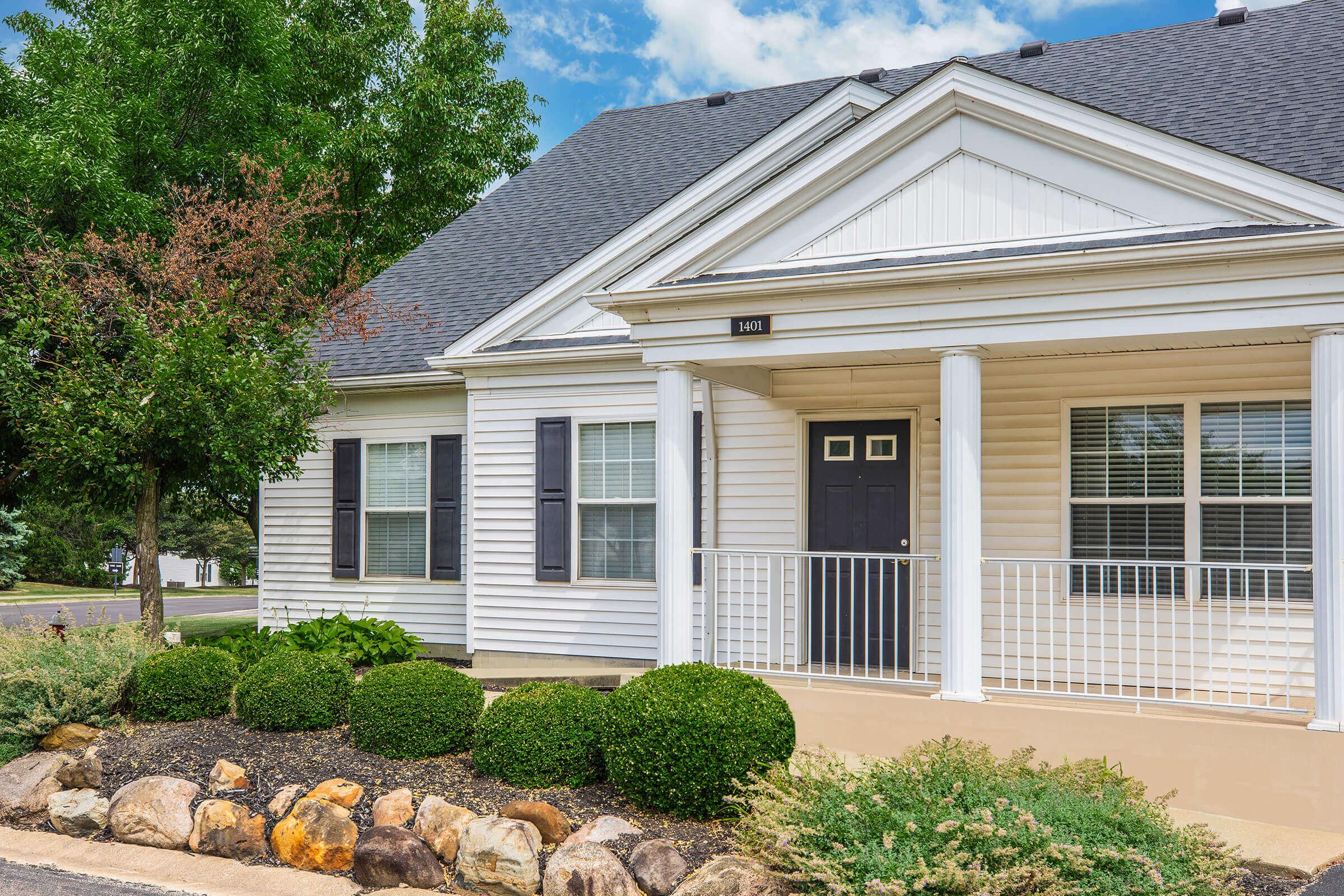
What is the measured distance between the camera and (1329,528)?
6.05 m

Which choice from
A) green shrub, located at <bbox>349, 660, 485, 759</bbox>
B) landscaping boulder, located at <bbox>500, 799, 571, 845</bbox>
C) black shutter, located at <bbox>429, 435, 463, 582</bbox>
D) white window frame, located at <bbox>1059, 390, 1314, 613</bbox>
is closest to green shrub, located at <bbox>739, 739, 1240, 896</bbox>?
landscaping boulder, located at <bbox>500, 799, 571, 845</bbox>

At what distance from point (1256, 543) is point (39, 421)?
10.3 metres

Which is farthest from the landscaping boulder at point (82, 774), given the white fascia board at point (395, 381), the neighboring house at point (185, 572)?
the neighboring house at point (185, 572)

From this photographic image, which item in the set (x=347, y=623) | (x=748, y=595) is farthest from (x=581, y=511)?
(x=347, y=623)

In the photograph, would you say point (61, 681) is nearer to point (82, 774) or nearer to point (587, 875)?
point (82, 774)

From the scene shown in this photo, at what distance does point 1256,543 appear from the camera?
762 cm

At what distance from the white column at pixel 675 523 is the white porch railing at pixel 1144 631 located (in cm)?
225

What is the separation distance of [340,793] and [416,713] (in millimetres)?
861

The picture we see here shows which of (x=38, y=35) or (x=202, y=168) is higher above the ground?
(x=38, y=35)

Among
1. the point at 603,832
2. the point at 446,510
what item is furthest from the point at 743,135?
the point at 603,832

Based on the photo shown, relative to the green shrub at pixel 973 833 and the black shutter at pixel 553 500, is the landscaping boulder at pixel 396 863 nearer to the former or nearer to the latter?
the green shrub at pixel 973 833

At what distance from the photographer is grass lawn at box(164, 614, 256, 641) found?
14.9 m

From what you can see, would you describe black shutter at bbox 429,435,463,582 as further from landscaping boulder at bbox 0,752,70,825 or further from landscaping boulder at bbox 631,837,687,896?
landscaping boulder at bbox 631,837,687,896

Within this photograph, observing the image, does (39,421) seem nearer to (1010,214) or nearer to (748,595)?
(748,595)
